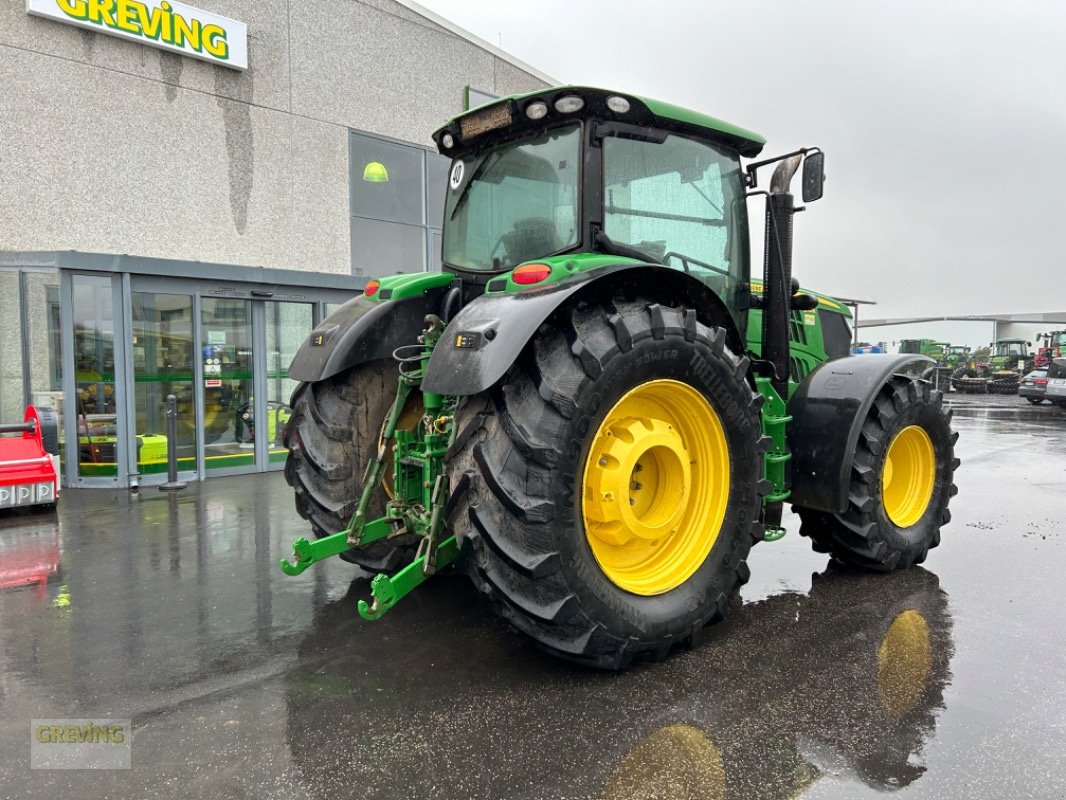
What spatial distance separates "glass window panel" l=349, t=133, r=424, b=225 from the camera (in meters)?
11.8

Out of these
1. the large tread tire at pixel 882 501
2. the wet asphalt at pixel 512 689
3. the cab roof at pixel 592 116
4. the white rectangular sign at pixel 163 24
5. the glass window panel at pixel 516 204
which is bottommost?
the wet asphalt at pixel 512 689

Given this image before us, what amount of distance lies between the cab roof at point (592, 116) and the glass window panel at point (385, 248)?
7.94m

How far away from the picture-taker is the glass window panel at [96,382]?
8383 millimetres

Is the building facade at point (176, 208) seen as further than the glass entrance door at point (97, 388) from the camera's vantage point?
Yes

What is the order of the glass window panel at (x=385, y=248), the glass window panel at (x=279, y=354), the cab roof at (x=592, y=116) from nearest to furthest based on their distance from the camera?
the cab roof at (x=592, y=116), the glass window panel at (x=279, y=354), the glass window panel at (x=385, y=248)

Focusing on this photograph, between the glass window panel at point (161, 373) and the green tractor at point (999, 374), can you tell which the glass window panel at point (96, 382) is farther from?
the green tractor at point (999, 374)

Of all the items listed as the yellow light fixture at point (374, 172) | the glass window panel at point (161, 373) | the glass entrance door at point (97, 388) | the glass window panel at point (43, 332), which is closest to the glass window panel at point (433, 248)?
the yellow light fixture at point (374, 172)

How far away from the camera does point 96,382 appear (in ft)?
28.0

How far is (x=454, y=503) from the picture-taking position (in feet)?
10.2

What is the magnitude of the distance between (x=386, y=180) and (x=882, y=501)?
9695 millimetres

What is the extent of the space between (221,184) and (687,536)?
8877 mm

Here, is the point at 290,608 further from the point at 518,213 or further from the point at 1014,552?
the point at 1014,552

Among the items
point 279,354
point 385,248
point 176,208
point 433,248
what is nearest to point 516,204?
point 279,354

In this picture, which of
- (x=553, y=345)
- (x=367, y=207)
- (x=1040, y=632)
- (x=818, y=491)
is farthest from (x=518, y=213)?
(x=367, y=207)
